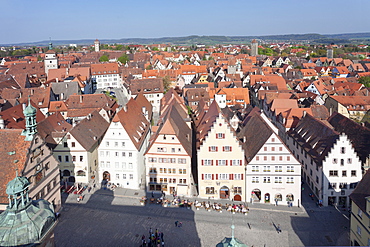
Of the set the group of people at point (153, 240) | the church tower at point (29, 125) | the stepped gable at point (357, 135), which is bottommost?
the group of people at point (153, 240)

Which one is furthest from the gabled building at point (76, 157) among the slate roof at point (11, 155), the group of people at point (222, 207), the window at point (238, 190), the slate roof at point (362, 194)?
the slate roof at point (362, 194)

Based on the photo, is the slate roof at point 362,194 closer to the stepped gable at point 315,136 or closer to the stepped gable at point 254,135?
the stepped gable at point 315,136

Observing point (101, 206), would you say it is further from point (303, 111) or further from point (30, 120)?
point (303, 111)

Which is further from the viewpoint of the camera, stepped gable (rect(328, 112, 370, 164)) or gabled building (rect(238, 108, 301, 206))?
stepped gable (rect(328, 112, 370, 164))

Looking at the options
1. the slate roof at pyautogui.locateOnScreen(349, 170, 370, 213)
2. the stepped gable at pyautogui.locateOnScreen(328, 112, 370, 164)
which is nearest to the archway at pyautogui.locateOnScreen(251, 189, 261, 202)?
the stepped gable at pyautogui.locateOnScreen(328, 112, 370, 164)

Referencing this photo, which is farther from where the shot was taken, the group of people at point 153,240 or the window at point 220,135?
the window at point 220,135

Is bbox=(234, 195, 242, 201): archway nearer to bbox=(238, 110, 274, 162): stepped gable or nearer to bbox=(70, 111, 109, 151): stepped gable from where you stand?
bbox=(238, 110, 274, 162): stepped gable

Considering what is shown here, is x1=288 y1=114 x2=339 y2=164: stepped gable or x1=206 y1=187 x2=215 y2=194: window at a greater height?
x1=288 y1=114 x2=339 y2=164: stepped gable
